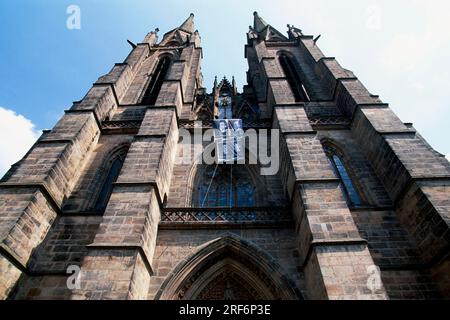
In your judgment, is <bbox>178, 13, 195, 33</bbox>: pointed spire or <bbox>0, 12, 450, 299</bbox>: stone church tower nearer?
<bbox>0, 12, 450, 299</bbox>: stone church tower

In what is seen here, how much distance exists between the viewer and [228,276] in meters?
7.40

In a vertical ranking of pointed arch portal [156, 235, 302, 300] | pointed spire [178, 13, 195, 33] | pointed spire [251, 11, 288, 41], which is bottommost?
pointed arch portal [156, 235, 302, 300]

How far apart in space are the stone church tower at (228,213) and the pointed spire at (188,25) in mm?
15916

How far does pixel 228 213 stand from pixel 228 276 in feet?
5.60

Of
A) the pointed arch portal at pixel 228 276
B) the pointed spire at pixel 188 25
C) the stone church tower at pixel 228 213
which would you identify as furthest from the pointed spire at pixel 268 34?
the pointed arch portal at pixel 228 276

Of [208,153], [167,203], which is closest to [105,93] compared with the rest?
[208,153]

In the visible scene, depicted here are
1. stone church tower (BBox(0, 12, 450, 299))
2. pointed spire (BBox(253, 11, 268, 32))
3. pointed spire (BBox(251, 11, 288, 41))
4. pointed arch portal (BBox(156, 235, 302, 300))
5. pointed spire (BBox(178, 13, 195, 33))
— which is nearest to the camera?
stone church tower (BBox(0, 12, 450, 299))

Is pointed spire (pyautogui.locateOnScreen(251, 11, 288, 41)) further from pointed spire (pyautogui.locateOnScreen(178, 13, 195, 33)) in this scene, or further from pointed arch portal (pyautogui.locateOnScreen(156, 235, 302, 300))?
pointed arch portal (pyautogui.locateOnScreen(156, 235, 302, 300))

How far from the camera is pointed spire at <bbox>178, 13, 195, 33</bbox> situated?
983 inches

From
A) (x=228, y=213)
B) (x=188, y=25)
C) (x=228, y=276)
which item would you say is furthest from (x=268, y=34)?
(x=228, y=276)

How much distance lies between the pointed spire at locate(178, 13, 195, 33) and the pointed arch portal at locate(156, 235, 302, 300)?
73.6 ft

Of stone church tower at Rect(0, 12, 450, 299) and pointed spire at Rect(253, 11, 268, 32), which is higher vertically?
pointed spire at Rect(253, 11, 268, 32)

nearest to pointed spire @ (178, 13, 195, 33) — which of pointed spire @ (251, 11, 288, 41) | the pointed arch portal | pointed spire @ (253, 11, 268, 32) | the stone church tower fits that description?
pointed spire @ (251, 11, 288, 41)
